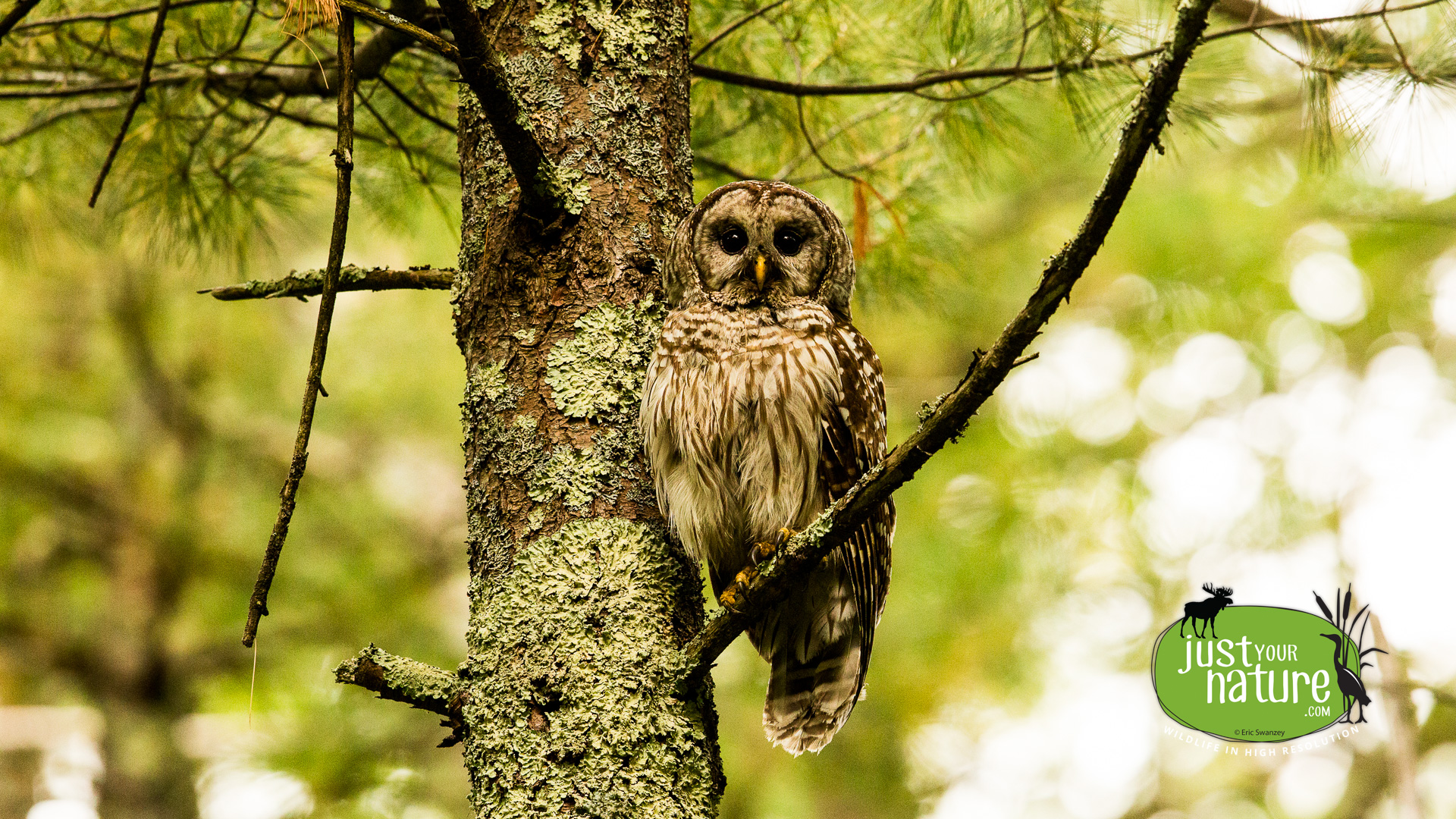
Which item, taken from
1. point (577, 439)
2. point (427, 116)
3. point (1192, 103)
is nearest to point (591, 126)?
point (577, 439)

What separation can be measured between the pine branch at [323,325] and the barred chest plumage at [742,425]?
855 mm

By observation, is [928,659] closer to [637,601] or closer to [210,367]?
[637,601]

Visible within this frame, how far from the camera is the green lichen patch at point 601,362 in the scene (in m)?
2.18

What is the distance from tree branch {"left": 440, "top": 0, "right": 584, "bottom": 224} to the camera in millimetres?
1754

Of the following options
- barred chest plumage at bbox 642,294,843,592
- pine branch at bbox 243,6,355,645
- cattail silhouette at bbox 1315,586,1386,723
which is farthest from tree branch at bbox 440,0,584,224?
cattail silhouette at bbox 1315,586,1386,723

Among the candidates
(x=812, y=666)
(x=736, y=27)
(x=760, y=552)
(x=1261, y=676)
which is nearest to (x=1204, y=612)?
(x=1261, y=676)

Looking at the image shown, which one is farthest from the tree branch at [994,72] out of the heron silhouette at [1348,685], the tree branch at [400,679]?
the heron silhouette at [1348,685]

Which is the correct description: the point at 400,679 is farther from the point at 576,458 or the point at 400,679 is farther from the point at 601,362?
the point at 601,362

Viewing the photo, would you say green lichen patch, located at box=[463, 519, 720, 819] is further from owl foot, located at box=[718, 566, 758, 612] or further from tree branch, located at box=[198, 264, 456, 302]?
tree branch, located at box=[198, 264, 456, 302]

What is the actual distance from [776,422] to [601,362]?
46cm

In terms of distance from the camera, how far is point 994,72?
2748mm

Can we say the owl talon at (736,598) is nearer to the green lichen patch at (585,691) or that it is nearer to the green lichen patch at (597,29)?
the green lichen patch at (585,691)

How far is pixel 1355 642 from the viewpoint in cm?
360

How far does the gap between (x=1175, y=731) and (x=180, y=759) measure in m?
5.17
